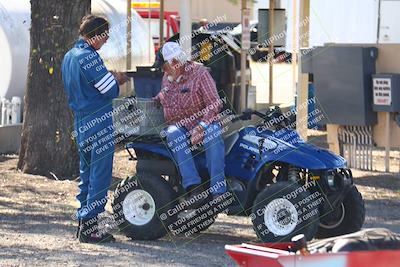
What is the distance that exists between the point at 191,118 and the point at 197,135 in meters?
0.24

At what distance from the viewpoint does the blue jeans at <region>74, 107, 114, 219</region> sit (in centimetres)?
847

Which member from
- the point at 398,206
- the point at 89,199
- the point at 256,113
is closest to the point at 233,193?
the point at 256,113

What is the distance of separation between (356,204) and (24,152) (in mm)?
5245

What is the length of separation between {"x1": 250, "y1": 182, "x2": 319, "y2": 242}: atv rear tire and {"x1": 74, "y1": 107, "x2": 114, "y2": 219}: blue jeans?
4.48 feet

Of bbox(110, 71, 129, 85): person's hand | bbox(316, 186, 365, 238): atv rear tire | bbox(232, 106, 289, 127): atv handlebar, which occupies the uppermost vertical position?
bbox(110, 71, 129, 85): person's hand

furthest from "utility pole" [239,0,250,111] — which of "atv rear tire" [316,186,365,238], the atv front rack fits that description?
the atv front rack

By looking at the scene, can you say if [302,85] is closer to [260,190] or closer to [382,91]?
[382,91]

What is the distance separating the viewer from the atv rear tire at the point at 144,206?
8672mm

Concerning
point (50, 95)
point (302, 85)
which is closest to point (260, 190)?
point (50, 95)

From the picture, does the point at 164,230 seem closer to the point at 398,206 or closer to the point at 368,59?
the point at 398,206

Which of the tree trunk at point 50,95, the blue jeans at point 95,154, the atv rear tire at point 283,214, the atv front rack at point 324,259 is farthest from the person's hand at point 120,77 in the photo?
the tree trunk at point 50,95

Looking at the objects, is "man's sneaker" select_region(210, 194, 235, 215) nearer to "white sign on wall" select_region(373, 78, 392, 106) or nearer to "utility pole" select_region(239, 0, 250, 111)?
"white sign on wall" select_region(373, 78, 392, 106)

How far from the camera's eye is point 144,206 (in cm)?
879

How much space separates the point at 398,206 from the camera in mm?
11141
